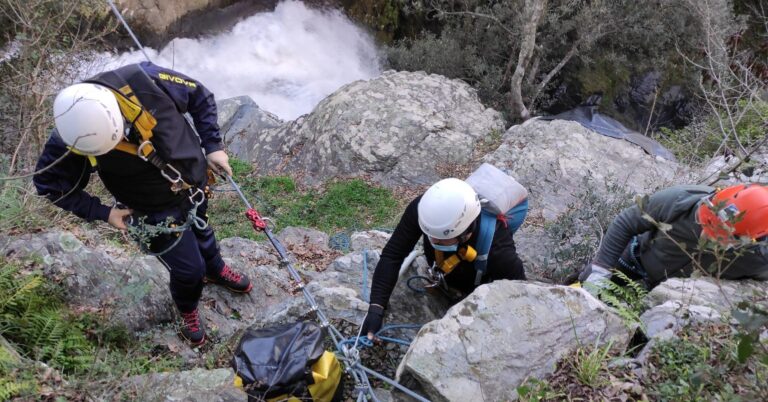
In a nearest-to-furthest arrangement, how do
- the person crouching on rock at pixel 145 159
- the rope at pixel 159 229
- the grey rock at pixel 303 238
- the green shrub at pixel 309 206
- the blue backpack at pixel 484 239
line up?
the person crouching on rock at pixel 145 159 < the rope at pixel 159 229 < the blue backpack at pixel 484 239 < the grey rock at pixel 303 238 < the green shrub at pixel 309 206

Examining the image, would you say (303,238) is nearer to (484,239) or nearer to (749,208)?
A: (484,239)

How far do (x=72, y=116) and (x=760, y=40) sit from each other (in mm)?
15494

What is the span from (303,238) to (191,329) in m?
3.19

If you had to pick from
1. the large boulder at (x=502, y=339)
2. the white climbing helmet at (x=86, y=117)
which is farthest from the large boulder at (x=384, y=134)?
the white climbing helmet at (x=86, y=117)

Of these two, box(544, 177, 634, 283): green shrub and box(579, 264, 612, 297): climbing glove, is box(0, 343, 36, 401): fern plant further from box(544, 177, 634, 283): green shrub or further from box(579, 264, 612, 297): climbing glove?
box(544, 177, 634, 283): green shrub

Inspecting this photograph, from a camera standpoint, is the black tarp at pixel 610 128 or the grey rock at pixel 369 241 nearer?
the grey rock at pixel 369 241

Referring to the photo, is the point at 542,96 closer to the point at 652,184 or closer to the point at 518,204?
the point at 652,184

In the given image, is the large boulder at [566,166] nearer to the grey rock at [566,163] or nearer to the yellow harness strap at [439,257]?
the grey rock at [566,163]

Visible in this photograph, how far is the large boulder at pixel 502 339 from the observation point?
2736 mm

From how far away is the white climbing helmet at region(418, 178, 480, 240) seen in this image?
3.20 m

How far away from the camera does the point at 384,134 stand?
31.0 ft

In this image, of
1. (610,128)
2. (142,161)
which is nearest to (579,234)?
(142,161)

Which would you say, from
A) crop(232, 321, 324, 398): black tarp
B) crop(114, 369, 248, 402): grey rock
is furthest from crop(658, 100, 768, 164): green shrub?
crop(114, 369, 248, 402): grey rock

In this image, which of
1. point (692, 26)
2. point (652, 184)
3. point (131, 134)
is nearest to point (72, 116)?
point (131, 134)
